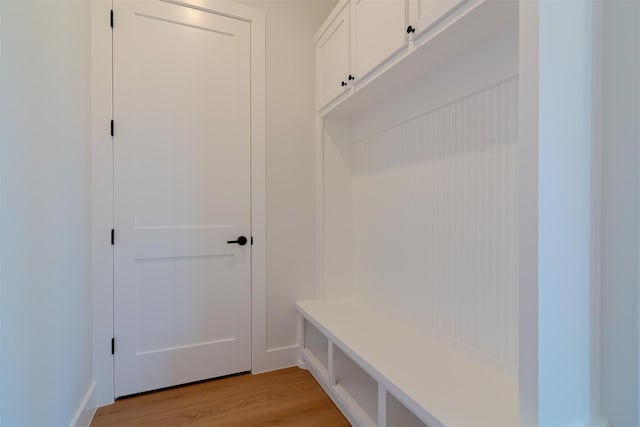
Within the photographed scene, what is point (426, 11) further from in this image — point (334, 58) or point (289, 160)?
point (289, 160)

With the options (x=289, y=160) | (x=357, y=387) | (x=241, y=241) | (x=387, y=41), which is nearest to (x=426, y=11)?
(x=387, y=41)

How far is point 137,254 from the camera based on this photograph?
1831 mm

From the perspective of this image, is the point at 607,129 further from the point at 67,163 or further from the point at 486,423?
the point at 67,163

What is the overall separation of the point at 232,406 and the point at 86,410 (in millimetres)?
718

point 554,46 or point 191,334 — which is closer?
point 554,46

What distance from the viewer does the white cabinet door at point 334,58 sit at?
1824 millimetres

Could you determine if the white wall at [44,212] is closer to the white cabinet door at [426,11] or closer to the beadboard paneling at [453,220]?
the white cabinet door at [426,11]

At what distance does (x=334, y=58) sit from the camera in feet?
6.50

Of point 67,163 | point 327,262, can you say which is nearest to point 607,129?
point 327,262

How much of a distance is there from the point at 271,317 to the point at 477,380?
53.4 inches

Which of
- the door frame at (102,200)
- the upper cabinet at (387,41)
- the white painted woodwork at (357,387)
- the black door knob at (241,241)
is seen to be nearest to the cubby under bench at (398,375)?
the white painted woodwork at (357,387)

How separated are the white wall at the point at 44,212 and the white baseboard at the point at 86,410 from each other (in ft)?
0.05

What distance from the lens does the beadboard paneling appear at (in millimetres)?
1212

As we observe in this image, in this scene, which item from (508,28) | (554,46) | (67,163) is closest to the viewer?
(554,46)
